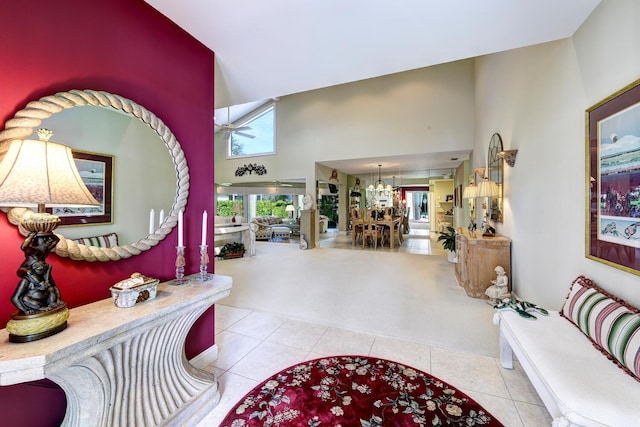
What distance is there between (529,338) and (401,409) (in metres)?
0.87

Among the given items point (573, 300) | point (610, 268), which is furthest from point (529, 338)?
point (610, 268)

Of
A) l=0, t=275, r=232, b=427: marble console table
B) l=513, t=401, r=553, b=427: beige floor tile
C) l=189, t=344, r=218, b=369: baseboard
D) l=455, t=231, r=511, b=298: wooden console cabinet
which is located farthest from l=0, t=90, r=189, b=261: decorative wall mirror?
l=455, t=231, r=511, b=298: wooden console cabinet

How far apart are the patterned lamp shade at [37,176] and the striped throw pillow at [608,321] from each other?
2500 millimetres

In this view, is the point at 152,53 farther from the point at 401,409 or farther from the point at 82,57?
the point at 401,409

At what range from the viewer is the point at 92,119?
1323 mm

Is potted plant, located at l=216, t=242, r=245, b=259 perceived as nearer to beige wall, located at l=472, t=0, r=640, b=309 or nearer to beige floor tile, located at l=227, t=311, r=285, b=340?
beige floor tile, located at l=227, t=311, r=285, b=340

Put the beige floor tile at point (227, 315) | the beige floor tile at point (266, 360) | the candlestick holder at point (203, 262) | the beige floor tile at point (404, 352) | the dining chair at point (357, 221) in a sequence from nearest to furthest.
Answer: the candlestick holder at point (203, 262) → the beige floor tile at point (266, 360) → the beige floor tile at point (404, 352) → the beige floor tile at point (227, 315) → the dining chair at point (357, 221)

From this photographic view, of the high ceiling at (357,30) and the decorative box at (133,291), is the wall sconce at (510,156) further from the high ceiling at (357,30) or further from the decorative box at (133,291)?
the decorative box at (133,291)

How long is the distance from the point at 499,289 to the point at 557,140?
1.82m

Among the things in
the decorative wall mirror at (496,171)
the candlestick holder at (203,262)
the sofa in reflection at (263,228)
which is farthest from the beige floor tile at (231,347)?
the sofa in reflection at (263,228)

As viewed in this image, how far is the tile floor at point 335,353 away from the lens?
5.24 feet

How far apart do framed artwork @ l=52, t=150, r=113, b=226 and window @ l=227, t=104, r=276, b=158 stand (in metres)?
7.50

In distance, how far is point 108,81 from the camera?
141cm

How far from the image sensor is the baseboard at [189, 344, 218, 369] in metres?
1.95
